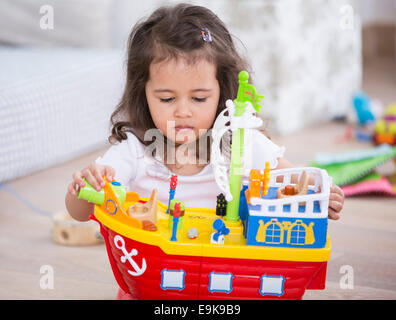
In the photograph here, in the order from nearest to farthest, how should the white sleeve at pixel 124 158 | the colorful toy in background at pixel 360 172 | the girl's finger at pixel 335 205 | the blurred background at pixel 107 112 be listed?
1. the girl's finger at pixel 335 205
2. the white sleeve at pixel 124 158
3. the blurred background at pixel 107 112
4. the colorful toy in background at pixel 360 172

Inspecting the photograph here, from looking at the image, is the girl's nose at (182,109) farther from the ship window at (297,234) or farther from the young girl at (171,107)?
the ship window at (297,234)

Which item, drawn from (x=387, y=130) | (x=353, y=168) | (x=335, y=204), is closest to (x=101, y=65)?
(x=353, y=168)

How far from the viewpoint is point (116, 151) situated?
1058 mm

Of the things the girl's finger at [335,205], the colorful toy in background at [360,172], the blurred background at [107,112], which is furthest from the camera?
the colorful toy in background at [360,172]

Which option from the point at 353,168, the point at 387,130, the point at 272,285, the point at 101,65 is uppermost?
the point at 101,65

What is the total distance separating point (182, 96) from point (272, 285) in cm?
33

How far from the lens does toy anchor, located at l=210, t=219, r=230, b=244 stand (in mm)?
821

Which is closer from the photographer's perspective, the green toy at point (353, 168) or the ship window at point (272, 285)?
the ship window at point (272, 285)

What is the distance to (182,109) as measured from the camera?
96cm

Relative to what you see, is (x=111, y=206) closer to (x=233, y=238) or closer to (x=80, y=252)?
(x=233, y=238)

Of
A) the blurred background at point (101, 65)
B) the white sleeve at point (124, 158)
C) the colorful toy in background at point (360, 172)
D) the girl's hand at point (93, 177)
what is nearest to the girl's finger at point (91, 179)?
the girl's hand at point (93, 177)

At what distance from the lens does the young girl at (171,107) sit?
0.96 metres

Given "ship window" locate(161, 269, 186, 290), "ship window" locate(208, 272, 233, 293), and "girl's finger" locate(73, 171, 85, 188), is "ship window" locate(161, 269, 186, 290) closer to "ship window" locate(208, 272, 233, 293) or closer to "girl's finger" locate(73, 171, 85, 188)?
"ship window" locate(208, 272, 233, 293)

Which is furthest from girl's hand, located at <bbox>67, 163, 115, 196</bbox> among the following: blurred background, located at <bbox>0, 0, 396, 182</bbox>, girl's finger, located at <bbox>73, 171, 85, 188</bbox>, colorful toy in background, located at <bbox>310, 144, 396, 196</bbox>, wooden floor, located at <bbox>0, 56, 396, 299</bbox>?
colorful toy in background, located at <bbox>310, 144, 396, 196</bbox>
